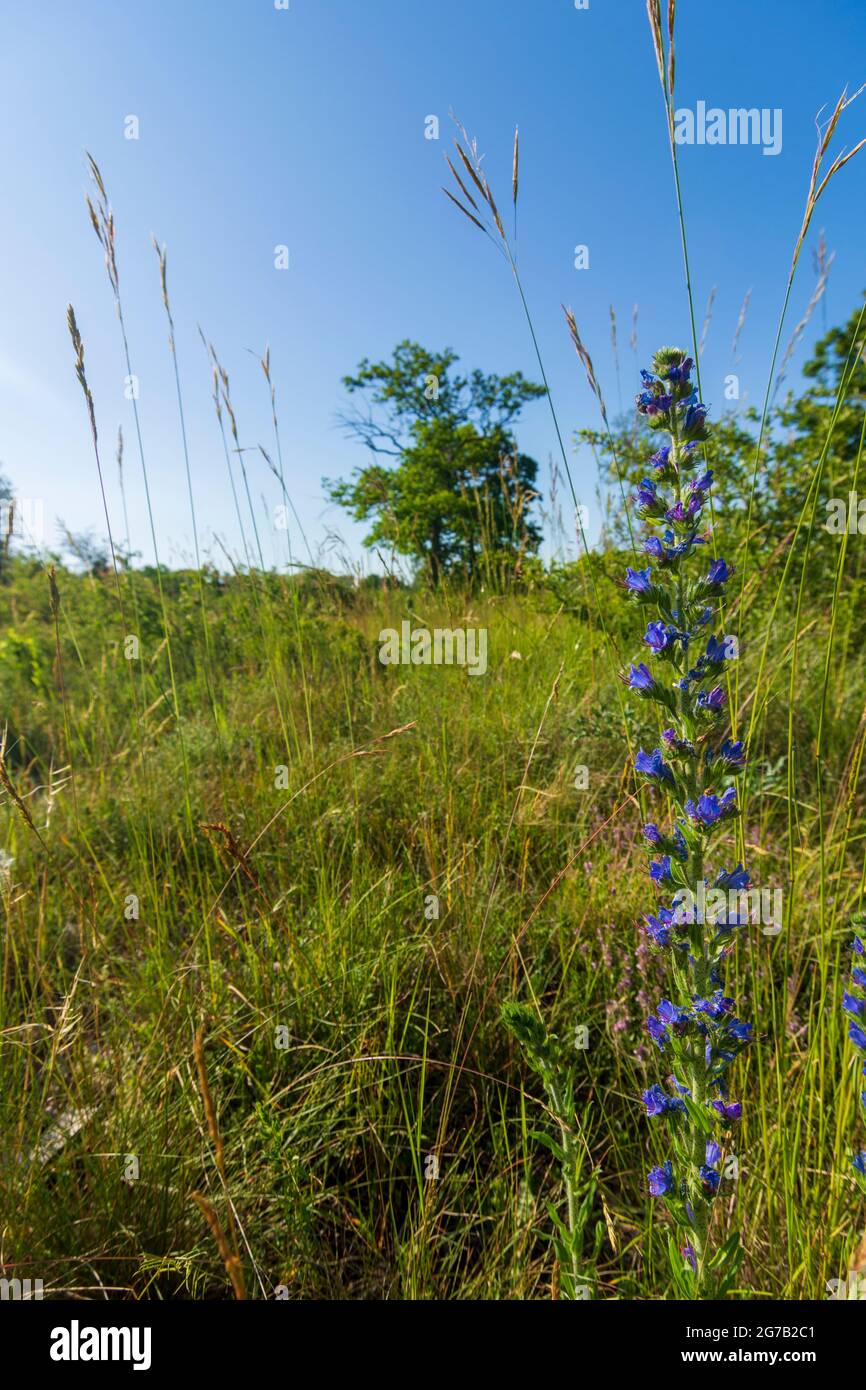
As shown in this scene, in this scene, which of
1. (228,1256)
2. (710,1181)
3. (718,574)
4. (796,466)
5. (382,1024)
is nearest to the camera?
(228,1256)

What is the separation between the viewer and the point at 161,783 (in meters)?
3.00

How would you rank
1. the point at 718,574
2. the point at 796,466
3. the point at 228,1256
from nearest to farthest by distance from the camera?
the point at 228,1256, the point at 718,574, the point at 796,466

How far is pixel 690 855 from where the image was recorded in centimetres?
101

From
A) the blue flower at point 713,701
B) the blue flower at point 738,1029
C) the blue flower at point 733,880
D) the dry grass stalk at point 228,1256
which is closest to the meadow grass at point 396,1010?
the dry grass stalk at point 228,1256

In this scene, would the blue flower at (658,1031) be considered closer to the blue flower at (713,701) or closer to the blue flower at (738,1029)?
the blue flower at (738,1029)

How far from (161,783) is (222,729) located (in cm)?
45

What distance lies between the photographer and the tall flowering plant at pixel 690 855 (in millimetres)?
938

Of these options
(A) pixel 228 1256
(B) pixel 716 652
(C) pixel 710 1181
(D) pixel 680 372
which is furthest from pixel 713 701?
(A) pixel 228 1256

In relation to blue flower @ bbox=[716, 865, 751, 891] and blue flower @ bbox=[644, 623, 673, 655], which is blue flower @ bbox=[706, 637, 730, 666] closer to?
blue flower @ bbox=[644, 623, 673, 655]

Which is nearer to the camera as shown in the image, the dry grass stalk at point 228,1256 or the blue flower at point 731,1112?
the dry grass stalk at point 228,1256

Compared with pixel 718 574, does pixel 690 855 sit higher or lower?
lower

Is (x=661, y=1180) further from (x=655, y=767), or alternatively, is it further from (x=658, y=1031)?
(x=655, y=767)
